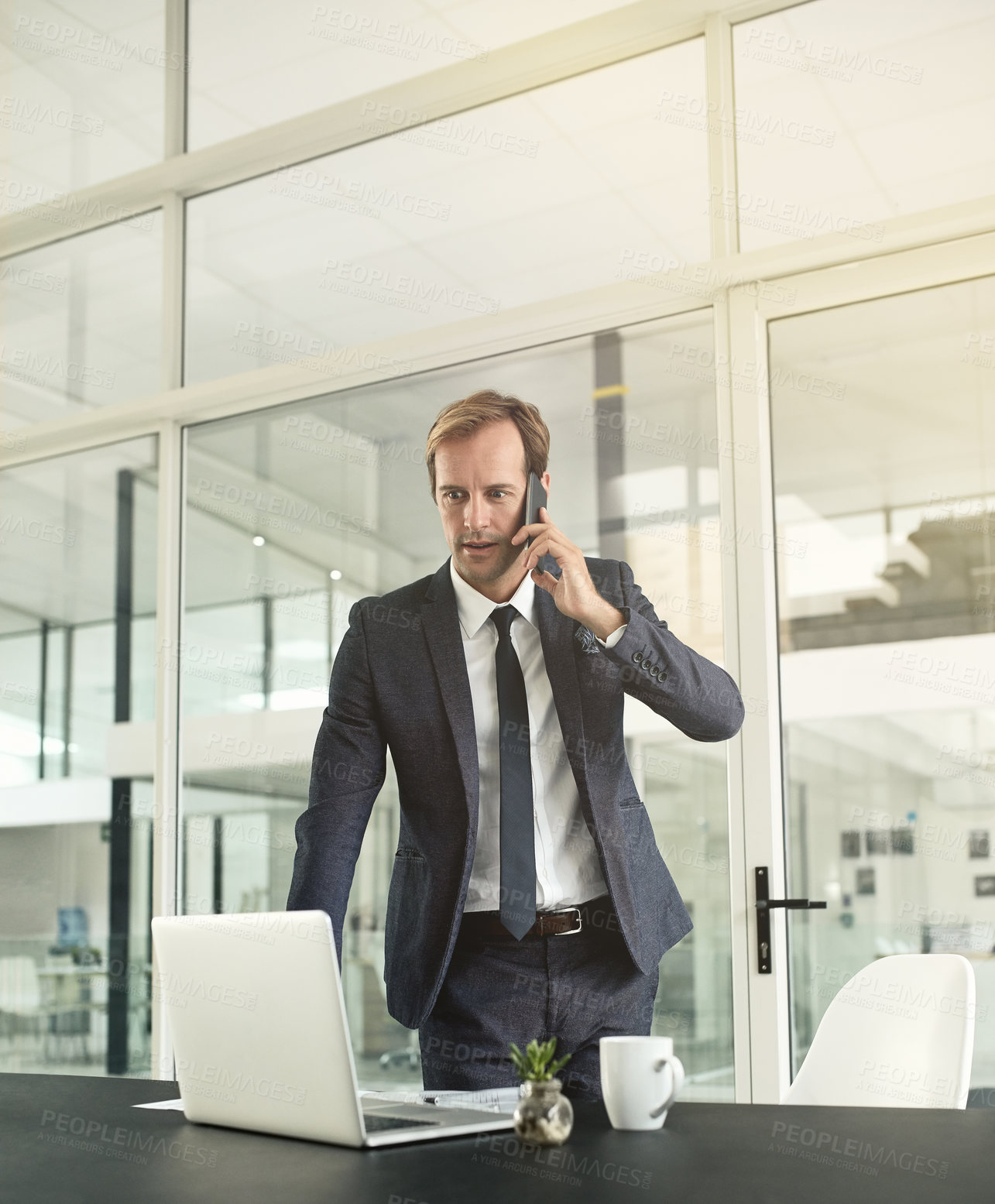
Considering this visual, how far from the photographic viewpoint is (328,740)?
2693mm

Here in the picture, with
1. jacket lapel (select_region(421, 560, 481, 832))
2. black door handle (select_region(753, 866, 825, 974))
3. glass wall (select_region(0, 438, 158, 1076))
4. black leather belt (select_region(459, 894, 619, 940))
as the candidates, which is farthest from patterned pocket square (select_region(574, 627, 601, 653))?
glass wall (select_region(0, 438, 158, 1076))

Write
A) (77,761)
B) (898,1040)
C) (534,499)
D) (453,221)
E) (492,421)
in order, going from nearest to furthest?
(898,1040) < (534,499) < (492,421) < (453,221) < (77,761)

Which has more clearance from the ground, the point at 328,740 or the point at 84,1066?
the point at 328,740

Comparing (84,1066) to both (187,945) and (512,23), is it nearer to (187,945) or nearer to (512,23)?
(187,945)

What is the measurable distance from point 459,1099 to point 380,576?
2237mm

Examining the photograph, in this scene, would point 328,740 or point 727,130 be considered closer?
point 328,740

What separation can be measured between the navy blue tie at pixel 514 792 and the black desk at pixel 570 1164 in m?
0.80

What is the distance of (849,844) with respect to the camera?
2.98 meters

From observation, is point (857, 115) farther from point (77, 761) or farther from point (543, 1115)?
point (77, 761)

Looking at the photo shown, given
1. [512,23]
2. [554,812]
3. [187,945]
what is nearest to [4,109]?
[512,23]

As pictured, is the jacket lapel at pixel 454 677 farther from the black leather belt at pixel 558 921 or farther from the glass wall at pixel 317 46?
the glass wall at pixel 317 46

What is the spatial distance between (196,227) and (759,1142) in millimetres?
3855

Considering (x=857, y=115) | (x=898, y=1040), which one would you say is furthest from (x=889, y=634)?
(x=857, y=115)

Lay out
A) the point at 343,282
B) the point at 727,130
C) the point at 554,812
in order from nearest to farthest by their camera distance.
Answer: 1. the point at 554,812
2. the point at 727,130
3. the point at 343,282
